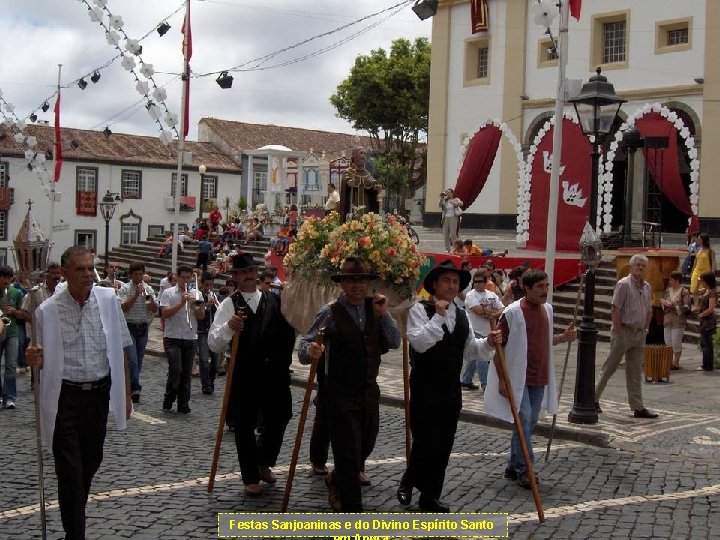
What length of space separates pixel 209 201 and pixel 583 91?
4584 cm

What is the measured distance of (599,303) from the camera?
A: 19.1 meters

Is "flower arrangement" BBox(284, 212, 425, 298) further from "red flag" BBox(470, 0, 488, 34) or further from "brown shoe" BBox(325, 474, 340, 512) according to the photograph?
"red flag" BBox(470, 0, 488, 34)

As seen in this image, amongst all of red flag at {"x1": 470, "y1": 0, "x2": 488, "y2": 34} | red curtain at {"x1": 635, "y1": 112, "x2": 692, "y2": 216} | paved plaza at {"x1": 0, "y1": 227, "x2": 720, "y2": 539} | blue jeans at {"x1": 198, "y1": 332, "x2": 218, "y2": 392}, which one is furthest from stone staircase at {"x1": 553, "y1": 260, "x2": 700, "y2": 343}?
red flag at {"x1": 470, "y1": 0, "x2": 488, "y2": 34}

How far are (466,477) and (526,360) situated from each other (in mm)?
1101

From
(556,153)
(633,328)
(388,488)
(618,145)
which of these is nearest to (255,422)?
(388,488)

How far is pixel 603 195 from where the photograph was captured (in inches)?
1093

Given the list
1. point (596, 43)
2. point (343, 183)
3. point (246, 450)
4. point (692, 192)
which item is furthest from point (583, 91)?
point (596, 43)

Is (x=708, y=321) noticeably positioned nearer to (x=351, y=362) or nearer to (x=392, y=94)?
(x=351, y=362)

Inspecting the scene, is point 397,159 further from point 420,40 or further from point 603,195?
point 603,195

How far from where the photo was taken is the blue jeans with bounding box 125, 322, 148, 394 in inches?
469

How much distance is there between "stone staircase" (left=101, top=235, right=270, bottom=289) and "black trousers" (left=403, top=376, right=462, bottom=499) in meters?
21.3

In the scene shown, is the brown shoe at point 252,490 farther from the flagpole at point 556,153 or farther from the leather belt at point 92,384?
the flagpole at point 556,153

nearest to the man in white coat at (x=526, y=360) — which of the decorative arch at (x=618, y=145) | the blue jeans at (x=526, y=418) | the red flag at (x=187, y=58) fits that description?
the blue jeans at (x=526, y=418)

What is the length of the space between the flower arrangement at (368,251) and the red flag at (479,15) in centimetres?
2588
